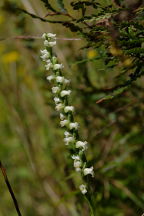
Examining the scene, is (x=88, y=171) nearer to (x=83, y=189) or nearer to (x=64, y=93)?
(x=83, y=189)

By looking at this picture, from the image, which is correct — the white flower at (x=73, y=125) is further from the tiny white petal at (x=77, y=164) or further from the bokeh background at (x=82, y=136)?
the bokeh background at (x=82, y=136)

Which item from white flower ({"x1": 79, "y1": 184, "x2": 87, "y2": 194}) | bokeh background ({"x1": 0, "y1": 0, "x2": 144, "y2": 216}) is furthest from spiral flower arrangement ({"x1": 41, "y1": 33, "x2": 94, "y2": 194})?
bokeh background ({"x1": 0, "y1": 0, "x2": 144, "y2": 216})

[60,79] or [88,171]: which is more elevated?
[60,79]

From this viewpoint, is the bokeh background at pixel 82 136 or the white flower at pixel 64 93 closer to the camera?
the white flower at pixel 64 93

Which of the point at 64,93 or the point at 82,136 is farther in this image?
the point at 82,136

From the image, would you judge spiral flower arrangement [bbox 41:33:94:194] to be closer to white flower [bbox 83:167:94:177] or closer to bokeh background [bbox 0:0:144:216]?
white flower [bbox 83:167:94:177]

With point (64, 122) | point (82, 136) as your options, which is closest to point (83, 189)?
point (64, 122)

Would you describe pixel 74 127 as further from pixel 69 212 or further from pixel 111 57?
pixel 69 212

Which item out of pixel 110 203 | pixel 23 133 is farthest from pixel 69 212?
pixel 23 133

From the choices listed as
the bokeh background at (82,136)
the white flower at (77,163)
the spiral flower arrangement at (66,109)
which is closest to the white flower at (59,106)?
the spiral flower arrangement at (66,109)

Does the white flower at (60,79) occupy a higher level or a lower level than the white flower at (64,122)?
higher

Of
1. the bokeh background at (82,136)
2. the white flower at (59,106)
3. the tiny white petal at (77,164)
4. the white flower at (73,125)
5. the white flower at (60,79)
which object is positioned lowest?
the bokeh background at (82,136)
